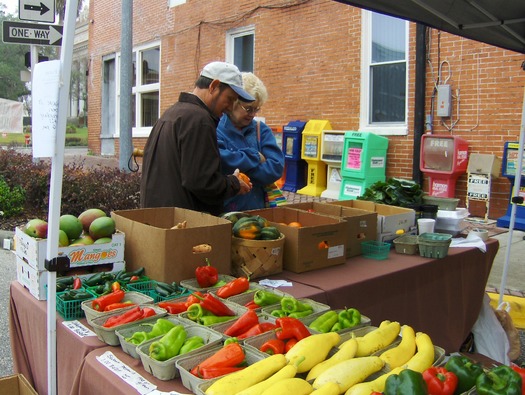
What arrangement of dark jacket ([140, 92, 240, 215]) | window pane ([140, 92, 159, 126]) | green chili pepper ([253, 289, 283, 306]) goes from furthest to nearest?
window pane ([140, 92, 159, 126]) < dark jacket ([140, 92, 240, 215]) < green chili pepper ([253, 289, 283, 306])

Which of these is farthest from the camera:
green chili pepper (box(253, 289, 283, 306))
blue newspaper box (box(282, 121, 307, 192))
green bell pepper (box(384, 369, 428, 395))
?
blue newspaper box (box(282, 121, 307, 192))

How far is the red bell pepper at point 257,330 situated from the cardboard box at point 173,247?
2.27 ft

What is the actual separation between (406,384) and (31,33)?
7.32m

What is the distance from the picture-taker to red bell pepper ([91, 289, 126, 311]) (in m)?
2.36

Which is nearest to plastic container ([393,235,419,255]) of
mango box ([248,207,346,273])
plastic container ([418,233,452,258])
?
plastic container ([418,233,452,258])

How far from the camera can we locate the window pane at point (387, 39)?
9.55m

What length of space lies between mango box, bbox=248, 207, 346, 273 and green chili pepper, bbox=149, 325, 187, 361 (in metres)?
1.24

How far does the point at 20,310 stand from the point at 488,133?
7370 mm

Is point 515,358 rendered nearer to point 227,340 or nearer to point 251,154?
point 251,154

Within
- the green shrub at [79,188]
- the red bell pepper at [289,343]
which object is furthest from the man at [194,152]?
the green shrub at [79,188]

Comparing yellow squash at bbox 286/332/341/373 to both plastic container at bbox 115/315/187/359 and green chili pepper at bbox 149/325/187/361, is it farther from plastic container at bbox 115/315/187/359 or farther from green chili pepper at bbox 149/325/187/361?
plastic container at bbox 115/315/187/359

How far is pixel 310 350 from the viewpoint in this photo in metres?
1.93

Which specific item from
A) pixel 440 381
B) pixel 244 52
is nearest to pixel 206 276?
pixel 440 381

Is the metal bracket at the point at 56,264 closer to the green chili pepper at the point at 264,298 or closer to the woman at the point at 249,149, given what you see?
the green chili pepper at the point at 264,298
